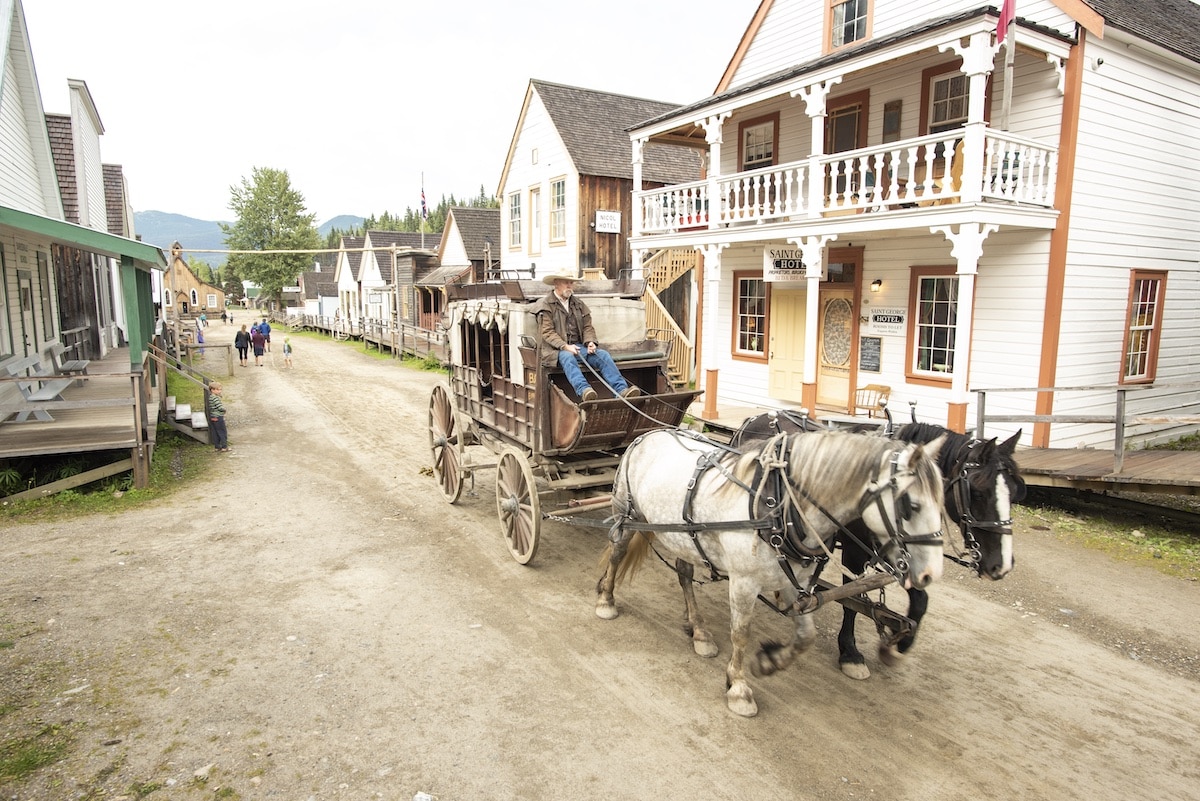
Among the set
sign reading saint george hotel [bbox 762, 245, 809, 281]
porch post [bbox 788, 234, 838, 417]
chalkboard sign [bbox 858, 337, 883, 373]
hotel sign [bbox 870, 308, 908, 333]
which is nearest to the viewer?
porch post [bbox 788, 234, 838, 417]

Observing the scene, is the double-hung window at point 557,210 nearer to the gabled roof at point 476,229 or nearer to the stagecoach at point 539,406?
the gabled roof at point 476,229

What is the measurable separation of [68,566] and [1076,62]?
14115 millimetres

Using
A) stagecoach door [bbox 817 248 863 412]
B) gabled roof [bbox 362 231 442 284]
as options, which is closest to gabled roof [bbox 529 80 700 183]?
stagecoach door [bbox 817 248 863 412]

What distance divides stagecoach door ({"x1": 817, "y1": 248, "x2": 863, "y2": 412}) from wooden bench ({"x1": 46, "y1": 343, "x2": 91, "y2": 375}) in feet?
50.4

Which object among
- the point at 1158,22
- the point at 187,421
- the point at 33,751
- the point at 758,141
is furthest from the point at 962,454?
the point at 187,421

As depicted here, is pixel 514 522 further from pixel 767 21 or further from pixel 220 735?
pixel 767 21

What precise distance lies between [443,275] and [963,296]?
25.7m

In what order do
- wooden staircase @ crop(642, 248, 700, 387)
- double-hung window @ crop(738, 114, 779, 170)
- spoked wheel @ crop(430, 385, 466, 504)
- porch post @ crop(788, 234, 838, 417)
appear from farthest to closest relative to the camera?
wooden staircase @ crop(642, 248, 700, 387)
double-hung window @ crop(738, 114, 779, 170)
porch post @ crop(788, 234, 838, 417)
spoked wheel @ crop(430, 385, 466, 504)

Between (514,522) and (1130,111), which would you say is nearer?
(514,522)

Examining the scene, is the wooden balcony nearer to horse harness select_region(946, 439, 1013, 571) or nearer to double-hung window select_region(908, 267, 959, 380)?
double-hung window select_region(908, 267, 959, 380)

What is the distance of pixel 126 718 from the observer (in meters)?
4.65

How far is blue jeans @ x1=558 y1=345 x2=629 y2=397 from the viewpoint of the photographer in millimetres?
6625

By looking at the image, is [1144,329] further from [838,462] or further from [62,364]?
[62,364]

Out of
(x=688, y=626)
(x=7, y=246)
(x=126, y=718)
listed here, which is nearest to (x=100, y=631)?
(x=126, y=718)
